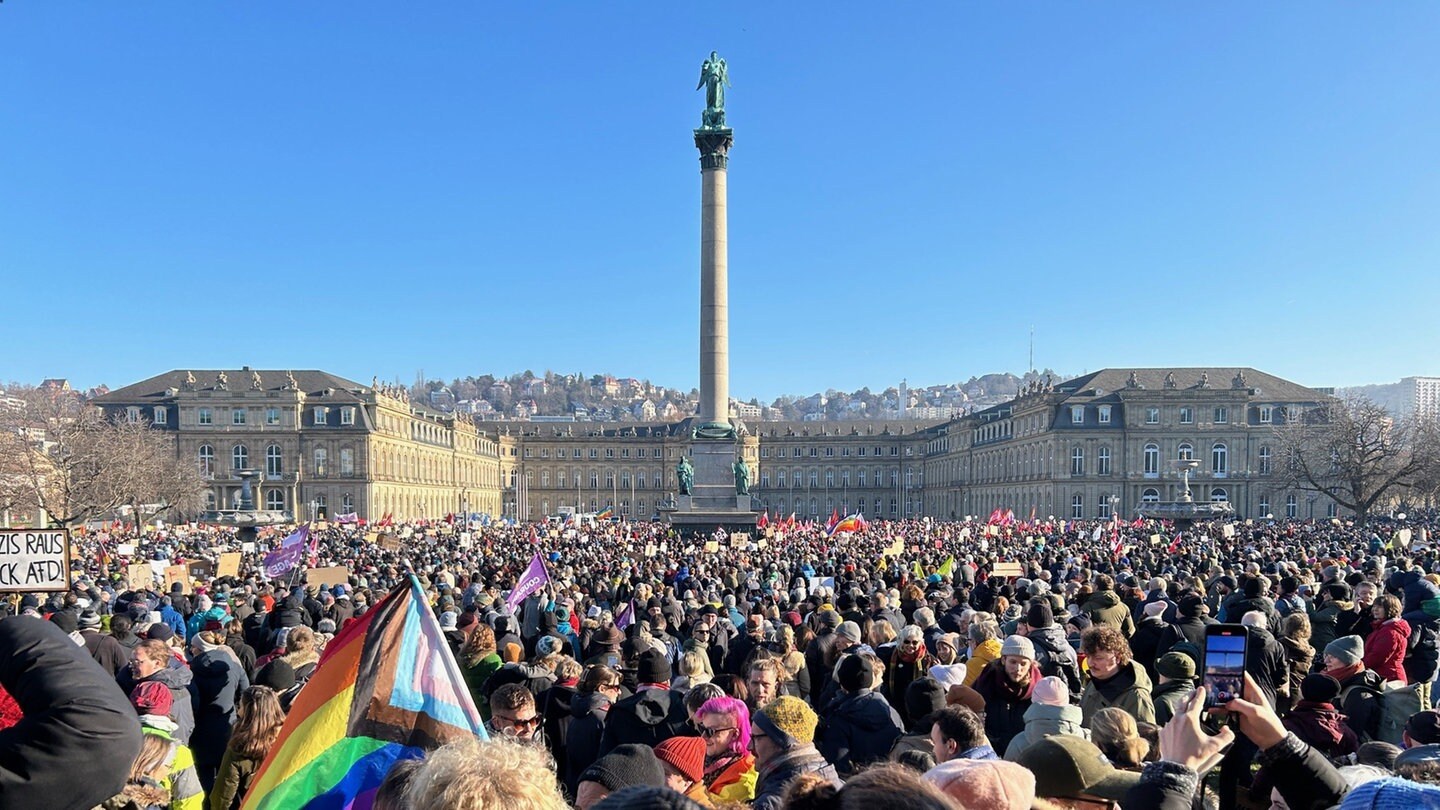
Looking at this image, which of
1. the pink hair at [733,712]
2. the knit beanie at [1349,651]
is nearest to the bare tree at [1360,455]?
the knit beanie at [1349,651]

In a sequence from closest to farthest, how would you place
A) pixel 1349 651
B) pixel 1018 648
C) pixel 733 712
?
pixel 733 712 < pixel 1018 648 < pixel 1349 651

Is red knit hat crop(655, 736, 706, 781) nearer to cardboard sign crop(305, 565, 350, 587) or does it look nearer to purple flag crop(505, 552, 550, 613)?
purple flag crop(505, 552, 550, 613)

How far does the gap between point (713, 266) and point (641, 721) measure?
5094cm

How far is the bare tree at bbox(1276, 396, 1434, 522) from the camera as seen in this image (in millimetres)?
61281

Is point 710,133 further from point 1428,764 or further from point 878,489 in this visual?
point 878,489

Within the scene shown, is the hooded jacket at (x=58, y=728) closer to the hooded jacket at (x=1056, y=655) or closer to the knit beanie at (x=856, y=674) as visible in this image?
the knit beanie at (x=856, y=674)

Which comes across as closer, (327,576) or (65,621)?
(65,621)

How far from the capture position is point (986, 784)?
3.20m

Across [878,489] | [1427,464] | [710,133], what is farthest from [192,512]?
[1427,464]

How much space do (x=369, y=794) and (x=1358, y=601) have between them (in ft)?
38.4

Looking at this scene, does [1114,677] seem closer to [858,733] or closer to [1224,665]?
[858,733]

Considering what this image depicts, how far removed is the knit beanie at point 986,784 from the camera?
3174 mm

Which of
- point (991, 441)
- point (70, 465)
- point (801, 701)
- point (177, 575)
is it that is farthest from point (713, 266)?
point (991, 441)

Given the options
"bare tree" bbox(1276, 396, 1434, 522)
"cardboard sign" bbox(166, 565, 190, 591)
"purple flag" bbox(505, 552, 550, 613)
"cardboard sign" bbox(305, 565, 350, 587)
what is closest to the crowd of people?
"purple flag" bbox(505, 552, 550, 613)
